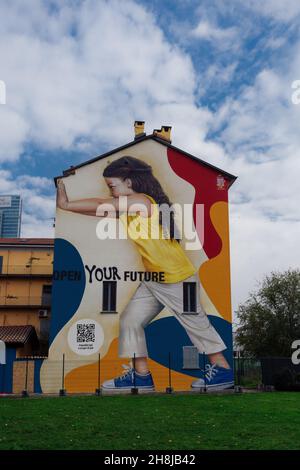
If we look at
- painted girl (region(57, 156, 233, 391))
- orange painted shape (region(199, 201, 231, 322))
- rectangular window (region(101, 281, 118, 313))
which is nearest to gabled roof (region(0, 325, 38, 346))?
rectangular window (region(101, 281, 118, 313))

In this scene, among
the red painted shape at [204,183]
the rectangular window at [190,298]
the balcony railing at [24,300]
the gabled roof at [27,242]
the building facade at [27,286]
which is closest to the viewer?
the rectangular window at [190,298]

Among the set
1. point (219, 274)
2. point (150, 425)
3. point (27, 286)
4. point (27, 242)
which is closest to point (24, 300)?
point (27, 286)

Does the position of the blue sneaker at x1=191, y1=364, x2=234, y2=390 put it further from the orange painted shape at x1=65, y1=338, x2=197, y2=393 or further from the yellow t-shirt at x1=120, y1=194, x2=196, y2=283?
the yellow t-shirt at x1=120, y1=194, x2=196, y2=283

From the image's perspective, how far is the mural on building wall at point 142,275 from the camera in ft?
106

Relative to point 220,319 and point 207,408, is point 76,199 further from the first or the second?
point 207,408

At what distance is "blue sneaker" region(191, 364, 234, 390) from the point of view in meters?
32.7

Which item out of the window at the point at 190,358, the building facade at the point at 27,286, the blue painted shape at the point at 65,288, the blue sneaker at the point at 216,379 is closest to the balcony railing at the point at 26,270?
the building facade at the point at 27,286

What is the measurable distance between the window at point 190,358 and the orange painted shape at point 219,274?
3.28 meters

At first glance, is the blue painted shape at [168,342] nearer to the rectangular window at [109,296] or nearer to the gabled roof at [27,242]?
the rectangular window at [109,296]

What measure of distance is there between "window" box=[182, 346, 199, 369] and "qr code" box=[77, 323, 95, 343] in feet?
20.0

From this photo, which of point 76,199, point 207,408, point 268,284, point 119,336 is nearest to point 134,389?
point 119,336

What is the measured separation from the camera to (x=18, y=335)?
36.5m

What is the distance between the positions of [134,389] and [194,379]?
4642 mm

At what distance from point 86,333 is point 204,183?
1354 cm
